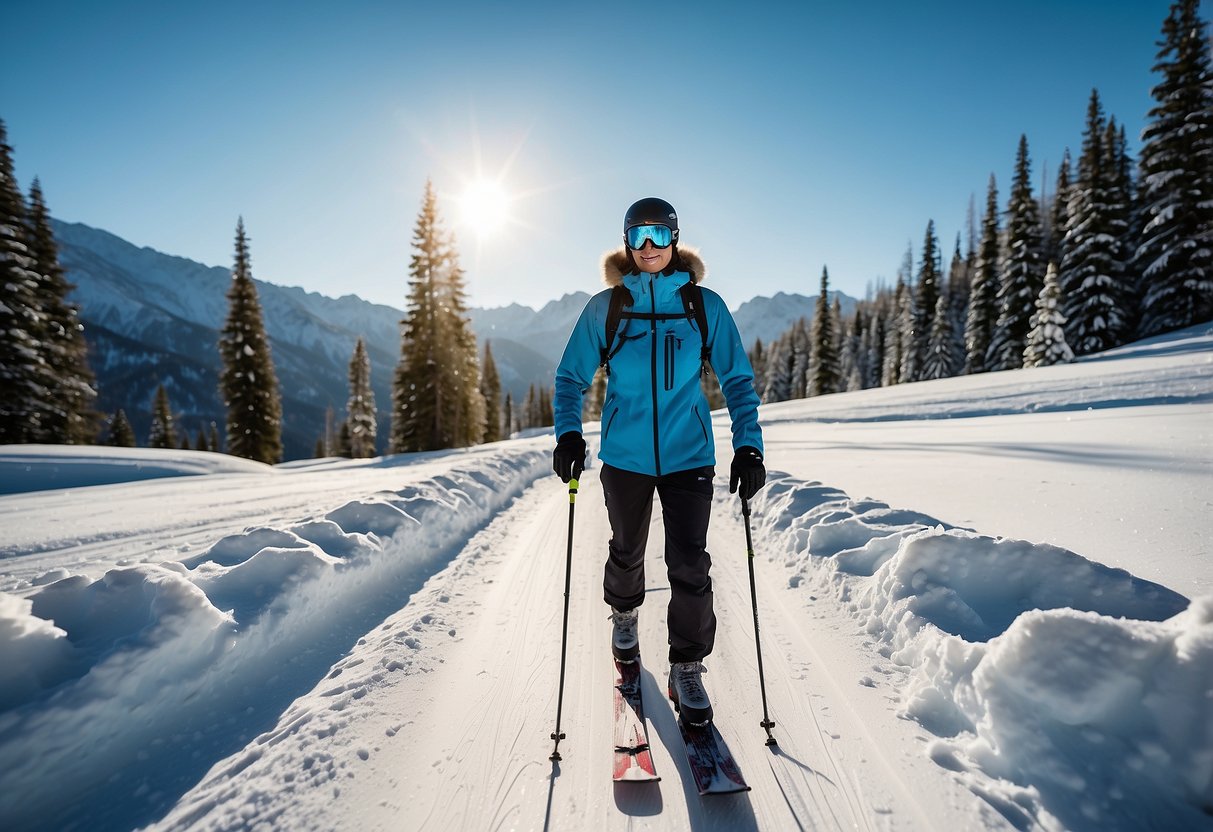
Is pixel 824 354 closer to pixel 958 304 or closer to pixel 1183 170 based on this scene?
pixel 958 304

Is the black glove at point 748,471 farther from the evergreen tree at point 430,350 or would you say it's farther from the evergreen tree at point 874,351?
the evergreen tree at point 874,351

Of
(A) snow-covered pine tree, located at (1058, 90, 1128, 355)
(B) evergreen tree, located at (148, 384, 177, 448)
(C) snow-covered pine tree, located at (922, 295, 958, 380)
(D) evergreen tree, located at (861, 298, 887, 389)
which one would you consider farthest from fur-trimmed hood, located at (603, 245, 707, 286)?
(D) evergreen tree, located at (861, 298, 887, 389)

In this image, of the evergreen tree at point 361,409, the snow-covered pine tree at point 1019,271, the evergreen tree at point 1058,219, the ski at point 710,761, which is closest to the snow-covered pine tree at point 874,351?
the evergreen tree at point 1058,219

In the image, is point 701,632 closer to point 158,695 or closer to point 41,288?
point 158,695

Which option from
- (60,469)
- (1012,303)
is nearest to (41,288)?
(60,469)

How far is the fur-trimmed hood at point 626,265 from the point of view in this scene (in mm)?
3275

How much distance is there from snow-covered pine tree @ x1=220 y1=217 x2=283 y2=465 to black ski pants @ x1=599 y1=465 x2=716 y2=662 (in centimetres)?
2988

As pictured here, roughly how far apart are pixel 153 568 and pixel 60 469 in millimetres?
11676

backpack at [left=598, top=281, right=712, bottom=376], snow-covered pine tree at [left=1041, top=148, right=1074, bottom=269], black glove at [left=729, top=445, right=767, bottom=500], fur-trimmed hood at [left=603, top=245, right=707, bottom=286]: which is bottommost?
black glove at [left=729, top=445, right=767, bottom=500]

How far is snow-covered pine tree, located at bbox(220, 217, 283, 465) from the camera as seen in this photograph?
27.1 meters

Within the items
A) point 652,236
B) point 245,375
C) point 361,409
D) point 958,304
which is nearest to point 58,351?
point 245,375

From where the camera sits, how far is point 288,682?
321 cm

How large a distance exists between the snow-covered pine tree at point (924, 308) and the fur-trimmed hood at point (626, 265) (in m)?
50.2

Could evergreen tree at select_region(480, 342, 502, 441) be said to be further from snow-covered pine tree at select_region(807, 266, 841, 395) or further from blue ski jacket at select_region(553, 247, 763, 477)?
blue ski jacket at select_region(553, 247, 763, 477)
